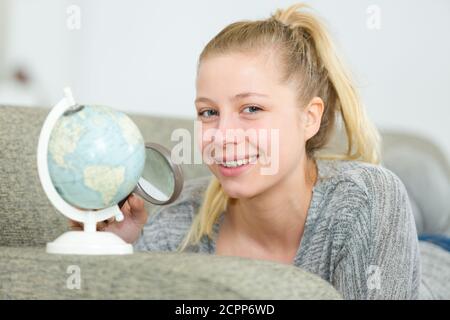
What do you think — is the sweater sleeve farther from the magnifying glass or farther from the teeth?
the magnifying glass

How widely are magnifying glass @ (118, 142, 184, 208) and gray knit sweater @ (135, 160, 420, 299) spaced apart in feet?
1.70

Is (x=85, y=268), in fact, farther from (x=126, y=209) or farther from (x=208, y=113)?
(x=208, y=113)

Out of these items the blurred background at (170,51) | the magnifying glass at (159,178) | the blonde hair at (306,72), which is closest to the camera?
the magnifying glass at (159,178)

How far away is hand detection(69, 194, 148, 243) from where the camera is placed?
1.90 meters

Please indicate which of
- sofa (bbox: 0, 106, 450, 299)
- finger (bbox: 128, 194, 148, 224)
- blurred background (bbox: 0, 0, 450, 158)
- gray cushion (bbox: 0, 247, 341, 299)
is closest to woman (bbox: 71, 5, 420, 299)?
finger (bbox: 128, 194, 148, 224)

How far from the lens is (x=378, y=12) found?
412cm

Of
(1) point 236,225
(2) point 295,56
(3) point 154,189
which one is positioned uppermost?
(2) point 295,56

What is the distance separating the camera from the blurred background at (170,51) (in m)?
4.01

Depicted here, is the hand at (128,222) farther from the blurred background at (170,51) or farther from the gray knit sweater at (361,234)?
the blurred background at (170,51)

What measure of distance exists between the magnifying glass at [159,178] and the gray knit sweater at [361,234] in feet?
1.70

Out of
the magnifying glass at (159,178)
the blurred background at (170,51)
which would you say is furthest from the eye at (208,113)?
the blurred background at (170,51)
